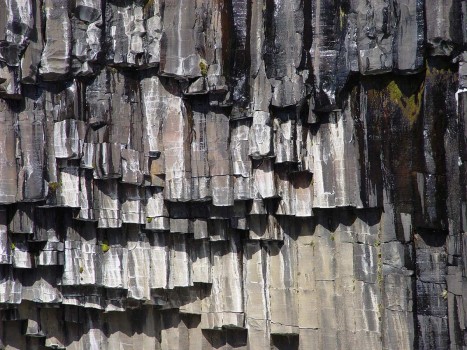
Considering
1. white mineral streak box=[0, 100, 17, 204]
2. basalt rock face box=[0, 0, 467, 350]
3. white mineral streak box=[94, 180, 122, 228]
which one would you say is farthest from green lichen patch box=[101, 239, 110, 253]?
white mineral streak box=[0, 100, 17, 204]

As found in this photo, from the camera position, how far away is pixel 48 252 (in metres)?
17.1

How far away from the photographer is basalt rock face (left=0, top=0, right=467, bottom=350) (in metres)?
15.7

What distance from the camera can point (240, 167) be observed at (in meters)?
16.5

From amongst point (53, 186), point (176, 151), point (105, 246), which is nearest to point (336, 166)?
point (176, 151)

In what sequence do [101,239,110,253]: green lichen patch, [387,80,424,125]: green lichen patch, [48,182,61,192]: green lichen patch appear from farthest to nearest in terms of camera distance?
1. [101,239,110,253]: green lichen patch
2. [48,182,61,192]: green lichen patch
3. [387,80,424,125]: green lichen patch

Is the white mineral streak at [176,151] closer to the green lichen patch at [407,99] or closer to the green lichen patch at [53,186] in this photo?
the green lichen patch at [53,186]

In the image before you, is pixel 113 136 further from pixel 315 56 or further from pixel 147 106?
pixel 315 56

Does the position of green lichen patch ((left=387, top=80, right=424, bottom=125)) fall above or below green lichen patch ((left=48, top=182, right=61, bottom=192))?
above

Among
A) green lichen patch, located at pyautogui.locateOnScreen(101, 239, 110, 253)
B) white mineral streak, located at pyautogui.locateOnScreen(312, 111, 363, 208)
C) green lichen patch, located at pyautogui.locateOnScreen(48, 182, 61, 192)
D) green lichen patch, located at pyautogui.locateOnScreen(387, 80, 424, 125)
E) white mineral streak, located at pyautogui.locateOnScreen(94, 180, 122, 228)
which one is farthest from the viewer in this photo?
green lichen patch, located at pyautogui.locateOnScreen(101, 239, 110, 253)

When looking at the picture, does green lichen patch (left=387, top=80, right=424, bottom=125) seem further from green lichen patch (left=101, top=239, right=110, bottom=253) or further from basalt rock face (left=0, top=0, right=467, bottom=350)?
green lichen patch (left=101, top=239, right=110, bottom=253)

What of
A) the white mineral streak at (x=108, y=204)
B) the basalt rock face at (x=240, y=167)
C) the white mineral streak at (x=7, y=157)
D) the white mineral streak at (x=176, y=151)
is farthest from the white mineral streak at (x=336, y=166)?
the white mineral streak at (x=7, y=157)

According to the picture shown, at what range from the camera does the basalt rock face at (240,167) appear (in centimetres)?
1567

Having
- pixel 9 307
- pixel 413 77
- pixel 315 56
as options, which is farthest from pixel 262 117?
pixel 9 307

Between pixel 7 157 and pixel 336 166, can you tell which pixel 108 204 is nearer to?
pixel 7 157
